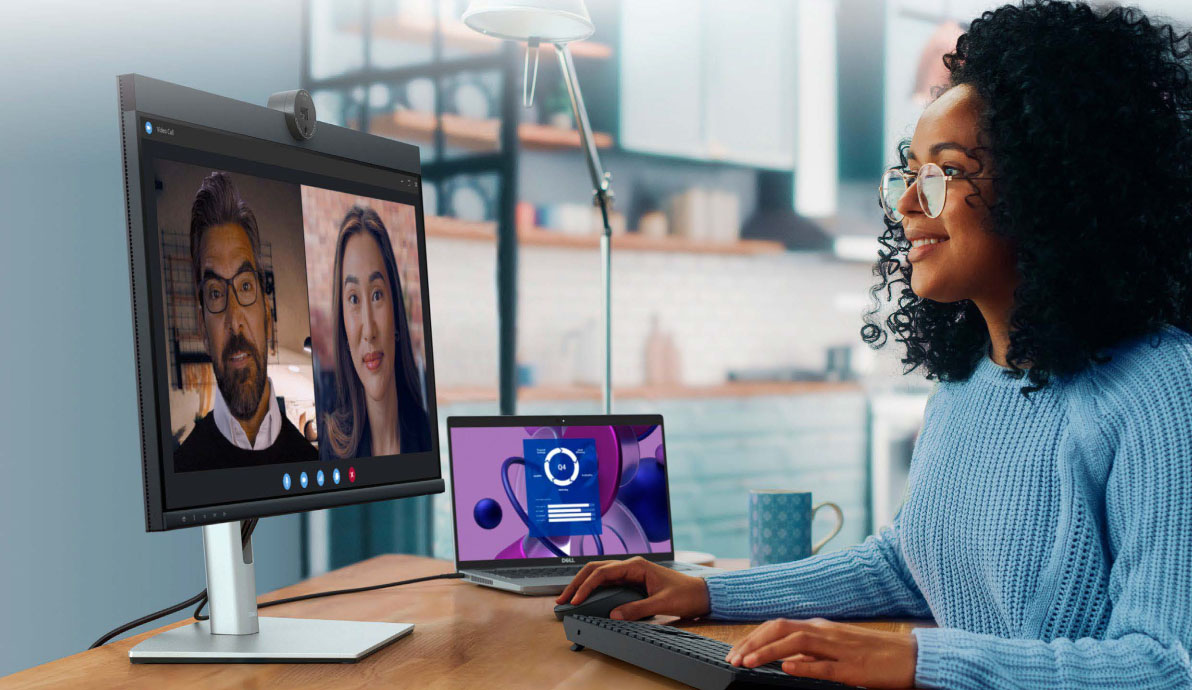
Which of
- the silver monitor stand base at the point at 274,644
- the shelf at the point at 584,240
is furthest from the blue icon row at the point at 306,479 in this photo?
the shelf at the point at 584,240

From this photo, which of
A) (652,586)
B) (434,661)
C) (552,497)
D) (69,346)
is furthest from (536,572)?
(69,346)

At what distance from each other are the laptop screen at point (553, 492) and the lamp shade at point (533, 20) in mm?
649

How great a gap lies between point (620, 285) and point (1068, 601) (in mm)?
2930

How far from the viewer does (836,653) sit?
0.73 metres

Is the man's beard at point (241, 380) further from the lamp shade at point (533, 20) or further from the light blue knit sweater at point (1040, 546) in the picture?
the lamp shade at point (533, 20)

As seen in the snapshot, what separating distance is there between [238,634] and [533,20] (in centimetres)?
104

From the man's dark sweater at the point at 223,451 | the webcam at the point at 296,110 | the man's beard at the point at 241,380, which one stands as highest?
the webcam at the point at 296,110

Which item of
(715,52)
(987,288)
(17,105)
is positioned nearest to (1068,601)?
(987,288)

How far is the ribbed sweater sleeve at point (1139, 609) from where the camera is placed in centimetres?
70

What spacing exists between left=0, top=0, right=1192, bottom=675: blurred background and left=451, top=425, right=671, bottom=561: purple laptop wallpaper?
591mm

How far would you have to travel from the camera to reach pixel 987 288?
3.01ft

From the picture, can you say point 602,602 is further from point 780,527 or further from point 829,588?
point 780,527

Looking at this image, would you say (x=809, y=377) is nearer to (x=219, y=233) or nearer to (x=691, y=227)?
(x=691, y=227)

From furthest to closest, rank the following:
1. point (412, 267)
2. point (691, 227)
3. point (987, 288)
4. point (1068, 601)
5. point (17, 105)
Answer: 1. point (691, 227)
2. point (17, 105)
3. point (412, 267)
4. point (987, 288)
5. point (1068, 601)
